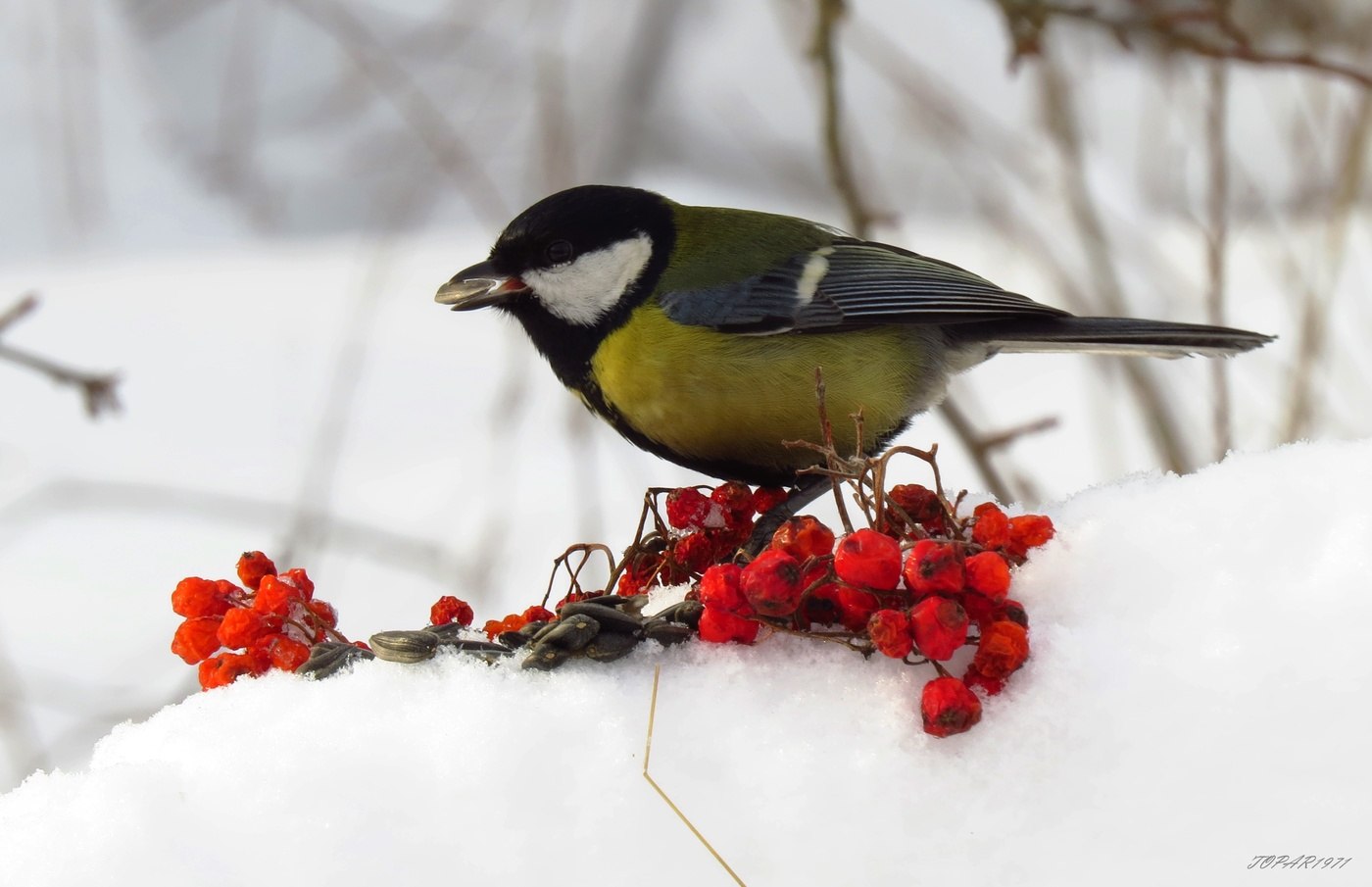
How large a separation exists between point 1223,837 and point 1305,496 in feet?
1.04

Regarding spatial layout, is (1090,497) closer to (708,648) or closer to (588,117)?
(708,648)

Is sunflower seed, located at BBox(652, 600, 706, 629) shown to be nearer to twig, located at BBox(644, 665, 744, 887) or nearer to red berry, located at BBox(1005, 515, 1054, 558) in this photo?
twig, located at BBox(644, 665, 744, 887)

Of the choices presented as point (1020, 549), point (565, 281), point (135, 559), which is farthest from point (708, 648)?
point (135, 559)

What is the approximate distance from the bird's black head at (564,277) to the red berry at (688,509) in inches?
16.6

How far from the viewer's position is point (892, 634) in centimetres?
92

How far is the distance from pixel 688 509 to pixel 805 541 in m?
0.32

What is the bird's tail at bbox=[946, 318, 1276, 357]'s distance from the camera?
164 centimetres

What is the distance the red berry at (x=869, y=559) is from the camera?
96 centimetres

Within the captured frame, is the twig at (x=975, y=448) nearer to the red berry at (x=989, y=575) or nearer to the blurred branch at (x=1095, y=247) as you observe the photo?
the blurred branch at (x=1095, y=247)

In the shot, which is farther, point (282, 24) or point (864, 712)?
point (282, 24)

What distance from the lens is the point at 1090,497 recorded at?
1.17 metres

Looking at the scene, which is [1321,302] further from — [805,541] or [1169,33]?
[805,541]

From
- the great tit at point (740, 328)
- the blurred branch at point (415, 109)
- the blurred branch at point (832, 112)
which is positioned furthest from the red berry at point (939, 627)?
the blurred branch at point (415, 109)

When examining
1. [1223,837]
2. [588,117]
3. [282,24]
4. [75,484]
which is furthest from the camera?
[282,24]
